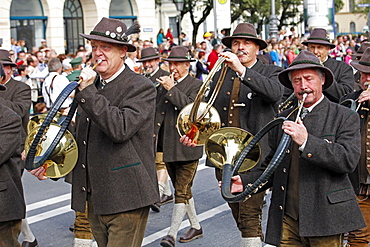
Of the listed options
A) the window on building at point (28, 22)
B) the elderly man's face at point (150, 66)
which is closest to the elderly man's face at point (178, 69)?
the elderly man's face at point (150, 66)

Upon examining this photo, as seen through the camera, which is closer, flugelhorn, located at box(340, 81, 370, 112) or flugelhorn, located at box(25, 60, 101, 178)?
flugelhorn, located at box(25, 60, 101, 178)

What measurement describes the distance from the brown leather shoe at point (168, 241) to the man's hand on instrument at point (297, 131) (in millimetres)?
3174

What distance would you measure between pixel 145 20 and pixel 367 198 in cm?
2937

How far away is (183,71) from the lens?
27.1 feet

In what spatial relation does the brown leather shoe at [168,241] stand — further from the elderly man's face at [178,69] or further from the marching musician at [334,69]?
the marching musician at [334,69]

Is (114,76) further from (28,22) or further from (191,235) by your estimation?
(28,22)

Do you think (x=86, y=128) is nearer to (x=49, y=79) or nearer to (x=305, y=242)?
(x=305, y=242)

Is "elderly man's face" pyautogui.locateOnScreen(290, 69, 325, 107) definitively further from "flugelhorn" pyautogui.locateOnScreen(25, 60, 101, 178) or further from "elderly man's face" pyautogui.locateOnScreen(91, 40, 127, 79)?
"flugelhorn" pyautogui.locateOnScreen(25, 60, 101, 178)

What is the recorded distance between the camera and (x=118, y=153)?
15.0 feet

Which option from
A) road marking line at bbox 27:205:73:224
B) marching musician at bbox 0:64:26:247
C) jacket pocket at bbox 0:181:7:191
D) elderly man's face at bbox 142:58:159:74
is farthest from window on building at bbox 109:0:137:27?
jacket pocket at bbox 0:181:7:191

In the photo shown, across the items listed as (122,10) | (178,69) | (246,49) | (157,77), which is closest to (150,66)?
(157,77)

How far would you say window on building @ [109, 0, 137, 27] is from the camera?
34219mm

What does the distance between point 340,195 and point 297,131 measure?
0.64 metres

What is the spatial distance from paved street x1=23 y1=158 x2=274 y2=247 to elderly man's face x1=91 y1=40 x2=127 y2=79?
311cm
